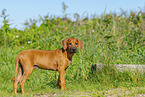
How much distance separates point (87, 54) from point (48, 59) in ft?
8.11

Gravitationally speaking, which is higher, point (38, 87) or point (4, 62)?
point (4, 62)

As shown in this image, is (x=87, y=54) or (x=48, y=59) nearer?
(x=48, y=59)

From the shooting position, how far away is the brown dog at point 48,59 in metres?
5.57

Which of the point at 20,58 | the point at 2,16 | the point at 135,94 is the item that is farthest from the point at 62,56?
the point at 2,16

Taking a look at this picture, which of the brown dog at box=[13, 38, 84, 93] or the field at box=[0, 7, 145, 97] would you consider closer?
the brown dog at box=[13, 38, 84, 93]

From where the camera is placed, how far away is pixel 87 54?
808cm

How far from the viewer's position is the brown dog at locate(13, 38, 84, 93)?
18.3ft

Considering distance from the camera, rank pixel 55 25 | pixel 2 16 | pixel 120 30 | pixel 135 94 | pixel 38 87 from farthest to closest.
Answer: pixel 55 25
pixel 120 30
pixel 2 16
pixel 38 87
pixel 135 94

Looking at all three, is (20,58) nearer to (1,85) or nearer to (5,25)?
(1,85)

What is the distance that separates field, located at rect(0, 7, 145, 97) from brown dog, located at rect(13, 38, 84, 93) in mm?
466

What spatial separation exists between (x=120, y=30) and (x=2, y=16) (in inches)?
201

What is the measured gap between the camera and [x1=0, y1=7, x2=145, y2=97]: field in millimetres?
6004

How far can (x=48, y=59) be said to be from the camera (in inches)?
232

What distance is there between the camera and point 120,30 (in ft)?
33.4
